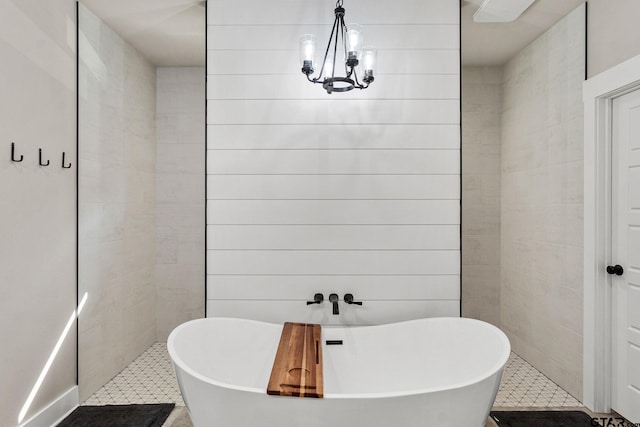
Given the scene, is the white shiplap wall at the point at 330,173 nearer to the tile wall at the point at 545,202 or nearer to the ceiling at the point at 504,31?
the ceiling at the point at 504,31

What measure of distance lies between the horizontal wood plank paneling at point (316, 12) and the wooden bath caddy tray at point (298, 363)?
1.97 m

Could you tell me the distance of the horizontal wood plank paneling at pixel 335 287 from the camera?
8.05 feet

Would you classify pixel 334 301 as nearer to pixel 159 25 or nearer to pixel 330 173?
pixel 330 173

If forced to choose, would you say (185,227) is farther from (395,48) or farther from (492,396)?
(492,396)

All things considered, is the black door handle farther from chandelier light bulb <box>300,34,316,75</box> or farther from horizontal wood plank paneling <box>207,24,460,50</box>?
chandelier light bulb <box>300,34,316,75</box>

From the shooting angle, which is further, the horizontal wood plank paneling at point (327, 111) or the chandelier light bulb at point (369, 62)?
the horizontal wood plank paneling at point (327, 111)

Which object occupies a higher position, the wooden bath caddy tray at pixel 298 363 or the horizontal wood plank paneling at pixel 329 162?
the horizontal wood plank paneling at pixel 329 162

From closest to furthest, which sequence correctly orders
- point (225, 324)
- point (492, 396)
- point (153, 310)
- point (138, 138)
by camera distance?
point (492, 396)
point (225, 324)
point (138, 138)
point (153, 310)

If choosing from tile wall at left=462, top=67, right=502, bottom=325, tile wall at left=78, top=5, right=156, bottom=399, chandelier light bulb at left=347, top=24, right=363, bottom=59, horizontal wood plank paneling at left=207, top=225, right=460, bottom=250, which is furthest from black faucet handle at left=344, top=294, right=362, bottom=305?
tile wall at left=78, top=5, right=156, bottom=399

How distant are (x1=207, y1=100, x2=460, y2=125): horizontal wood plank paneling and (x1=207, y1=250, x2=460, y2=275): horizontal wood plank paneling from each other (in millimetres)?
858

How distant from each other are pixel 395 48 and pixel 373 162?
76 cm

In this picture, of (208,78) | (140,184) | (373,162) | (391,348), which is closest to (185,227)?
(140,184)

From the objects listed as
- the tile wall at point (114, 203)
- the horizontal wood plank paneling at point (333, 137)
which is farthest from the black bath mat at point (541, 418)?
the tile wall at point (114, 203)

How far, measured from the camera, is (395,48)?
2461 millimetres
